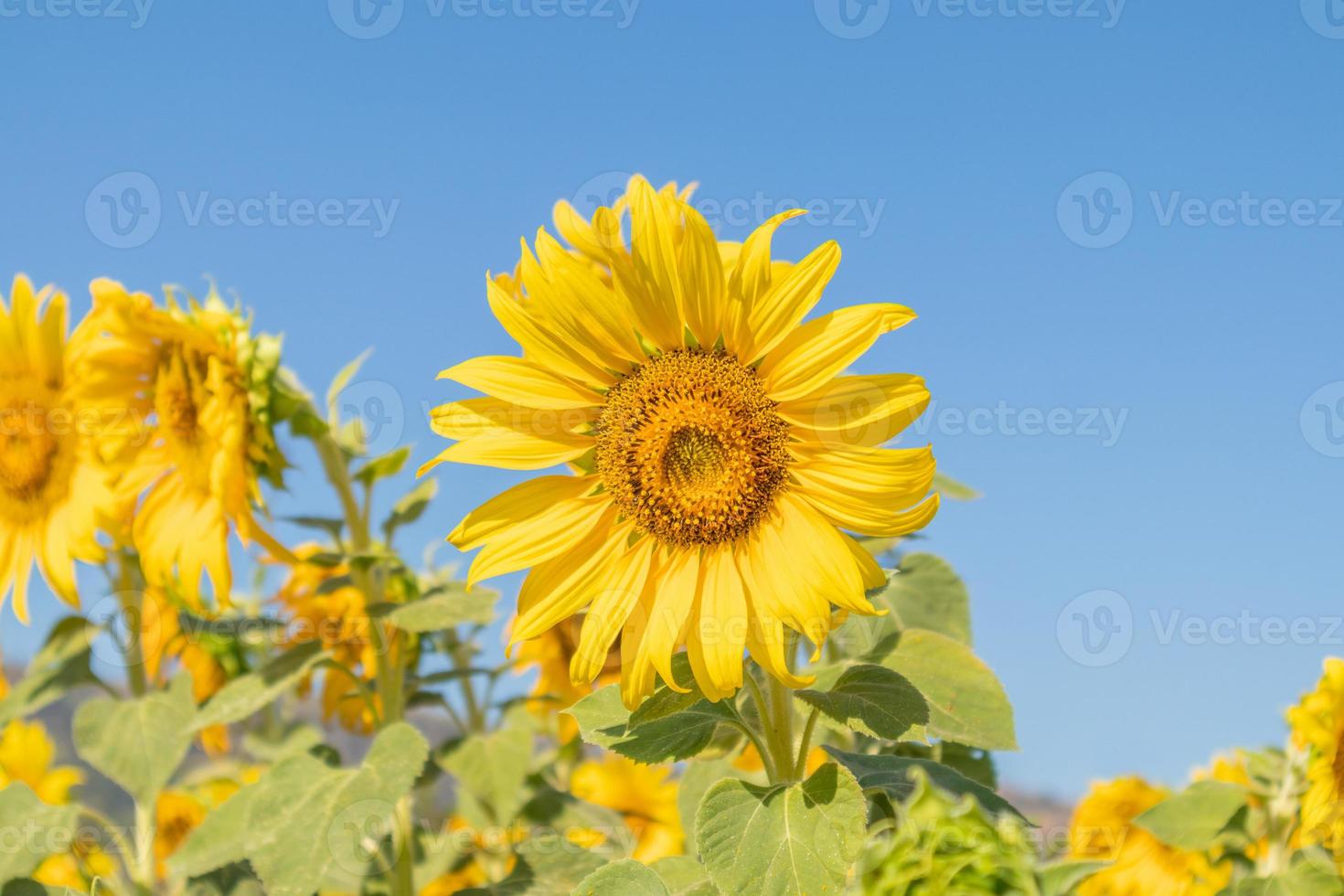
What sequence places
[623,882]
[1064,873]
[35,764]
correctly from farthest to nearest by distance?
[35,764]
[623,882]
[1064,873]

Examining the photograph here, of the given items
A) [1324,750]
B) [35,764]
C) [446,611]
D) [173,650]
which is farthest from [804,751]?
[35,764]

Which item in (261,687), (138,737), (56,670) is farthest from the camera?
(56,670)

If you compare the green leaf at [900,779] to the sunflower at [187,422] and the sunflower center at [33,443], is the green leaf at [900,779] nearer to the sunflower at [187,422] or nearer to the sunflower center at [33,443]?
the sunflower at [187,422]

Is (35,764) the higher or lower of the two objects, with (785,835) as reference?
lower

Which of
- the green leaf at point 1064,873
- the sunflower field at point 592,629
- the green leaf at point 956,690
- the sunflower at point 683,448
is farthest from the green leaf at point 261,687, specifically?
the green leaf at point 1064,873

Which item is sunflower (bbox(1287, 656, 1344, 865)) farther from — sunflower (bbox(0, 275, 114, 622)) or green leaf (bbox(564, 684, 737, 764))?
sunflower (bbox(0, 275, 114, 622))

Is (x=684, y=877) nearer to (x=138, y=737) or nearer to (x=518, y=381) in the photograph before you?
(x=518, y=381)

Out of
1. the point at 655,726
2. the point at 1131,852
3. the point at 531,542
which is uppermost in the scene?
the point at 531,542

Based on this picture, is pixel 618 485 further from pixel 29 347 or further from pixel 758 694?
pixel 29 347
